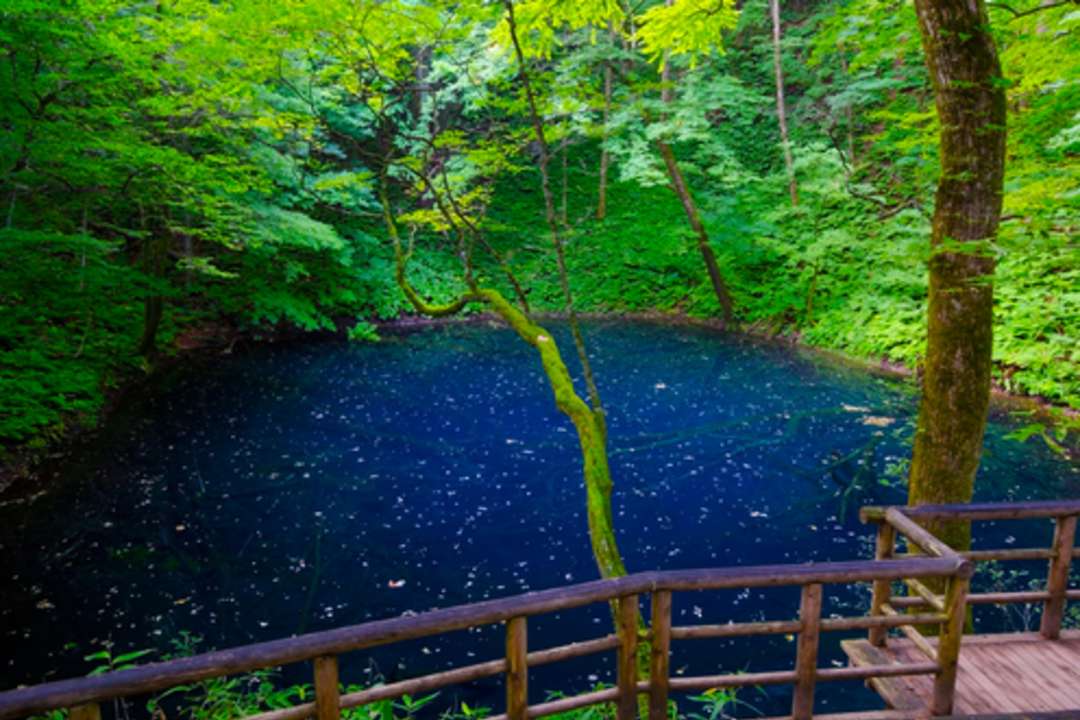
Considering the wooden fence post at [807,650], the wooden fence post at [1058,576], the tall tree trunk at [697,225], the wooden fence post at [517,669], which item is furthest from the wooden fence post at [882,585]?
the tall tree trunk at [697,225]

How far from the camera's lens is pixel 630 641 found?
3.44m

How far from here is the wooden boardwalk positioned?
12.5 ft

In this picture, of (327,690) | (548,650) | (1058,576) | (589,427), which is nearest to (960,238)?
(1058,576)

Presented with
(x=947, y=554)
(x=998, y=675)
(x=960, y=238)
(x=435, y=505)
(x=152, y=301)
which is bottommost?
(x=435, y=505)

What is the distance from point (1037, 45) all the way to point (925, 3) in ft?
6.66

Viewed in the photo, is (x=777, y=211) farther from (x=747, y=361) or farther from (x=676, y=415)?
(x=676, y=415)

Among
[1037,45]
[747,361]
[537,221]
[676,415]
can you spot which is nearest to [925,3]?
[1037,45]

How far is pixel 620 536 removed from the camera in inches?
328

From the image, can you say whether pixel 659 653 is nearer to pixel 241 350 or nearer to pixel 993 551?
pixel 993 551

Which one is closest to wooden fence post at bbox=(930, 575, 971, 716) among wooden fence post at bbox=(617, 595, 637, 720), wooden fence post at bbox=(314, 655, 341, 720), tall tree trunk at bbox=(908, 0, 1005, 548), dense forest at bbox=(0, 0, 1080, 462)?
tall tree trunk at bbox=(908, 0, 1005, 548)

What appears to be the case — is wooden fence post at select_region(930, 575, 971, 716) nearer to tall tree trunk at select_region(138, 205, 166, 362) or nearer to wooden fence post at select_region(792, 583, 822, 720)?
wooden fence post at select_region(792, 583, 822, 720)

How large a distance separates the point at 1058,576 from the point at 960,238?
242 centimetres

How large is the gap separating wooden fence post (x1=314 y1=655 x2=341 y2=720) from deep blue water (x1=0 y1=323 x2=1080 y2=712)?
3164 millimetres

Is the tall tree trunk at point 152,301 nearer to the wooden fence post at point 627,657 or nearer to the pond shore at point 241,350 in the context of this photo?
the pond shore at point 241,350
